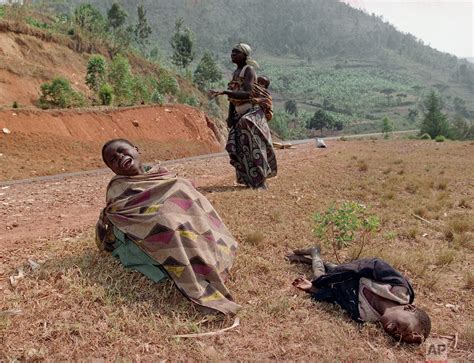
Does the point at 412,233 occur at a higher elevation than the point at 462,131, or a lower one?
higher

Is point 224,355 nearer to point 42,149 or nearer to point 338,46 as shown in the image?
point 42,149

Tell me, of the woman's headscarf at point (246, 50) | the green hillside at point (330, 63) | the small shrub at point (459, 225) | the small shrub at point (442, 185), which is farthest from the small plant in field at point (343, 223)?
the green hillside at point (330, 63)

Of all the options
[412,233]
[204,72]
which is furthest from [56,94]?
[204,72]

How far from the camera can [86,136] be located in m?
16.7

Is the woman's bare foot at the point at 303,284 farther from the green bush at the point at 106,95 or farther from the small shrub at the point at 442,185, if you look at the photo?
the green bush at the point at 106,95

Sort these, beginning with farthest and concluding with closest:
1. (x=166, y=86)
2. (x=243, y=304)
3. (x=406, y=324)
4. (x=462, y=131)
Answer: (x=462, y=131), (x=166, y=86), (x=243, y=304), (x=406, y=324)

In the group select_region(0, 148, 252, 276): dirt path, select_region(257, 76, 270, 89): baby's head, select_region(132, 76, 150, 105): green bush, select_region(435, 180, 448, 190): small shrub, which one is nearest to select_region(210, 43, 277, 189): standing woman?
select_region(257, 76, 270, 89): baby's head

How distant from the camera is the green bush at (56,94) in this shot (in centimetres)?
1816

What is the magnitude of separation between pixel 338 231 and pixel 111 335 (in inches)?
125

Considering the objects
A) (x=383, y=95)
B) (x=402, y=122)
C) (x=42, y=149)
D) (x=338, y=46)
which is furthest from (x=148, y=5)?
(x=42, y=149)

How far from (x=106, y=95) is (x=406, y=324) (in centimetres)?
2002

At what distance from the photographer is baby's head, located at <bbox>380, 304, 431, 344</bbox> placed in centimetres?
332

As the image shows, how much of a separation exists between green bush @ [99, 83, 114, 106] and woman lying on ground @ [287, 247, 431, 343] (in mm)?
18848

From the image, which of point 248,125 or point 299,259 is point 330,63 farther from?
point 299,259
